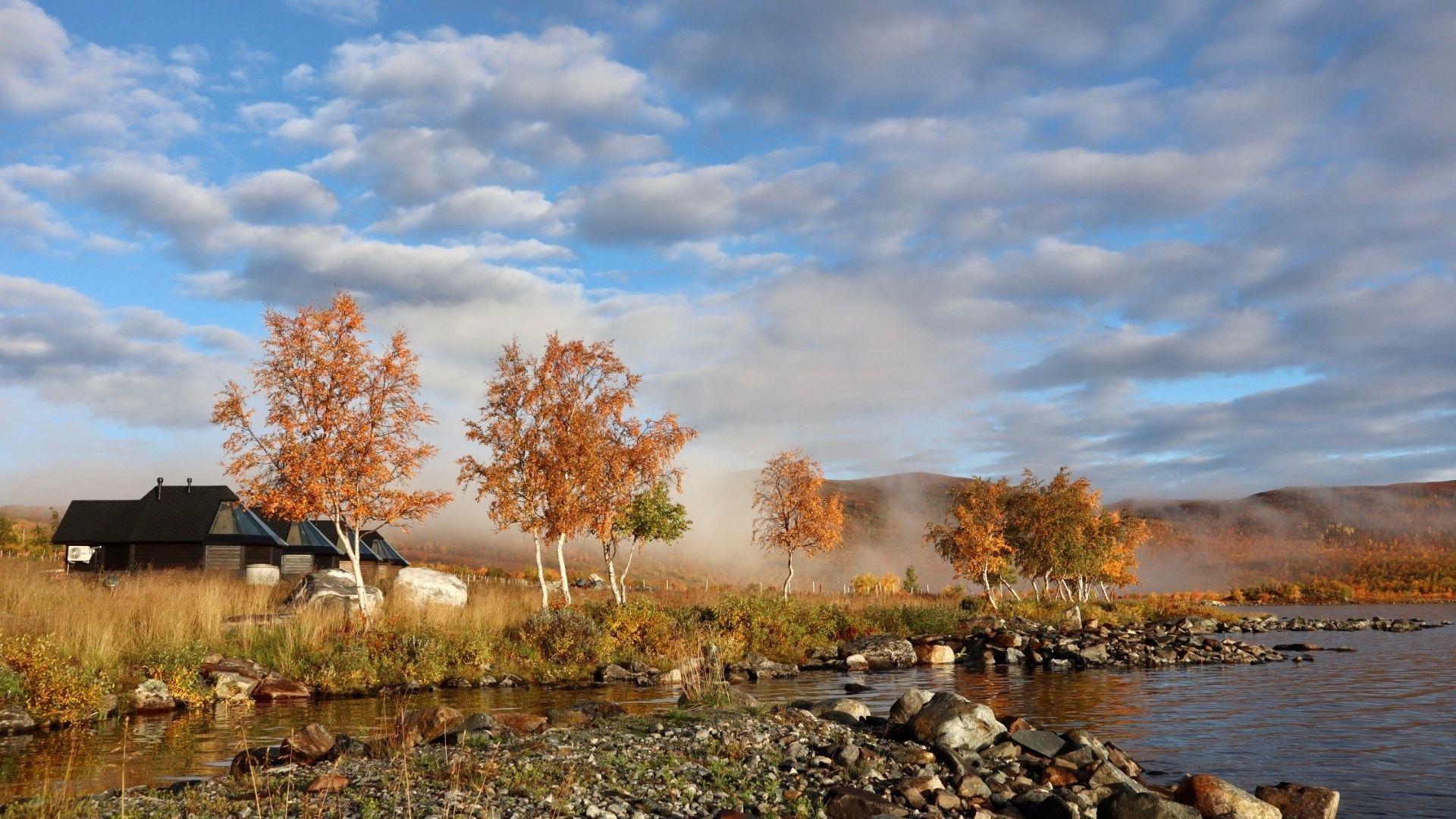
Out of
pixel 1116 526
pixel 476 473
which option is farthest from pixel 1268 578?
pixel 476 473

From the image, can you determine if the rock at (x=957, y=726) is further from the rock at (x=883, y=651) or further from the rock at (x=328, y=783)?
the rock at (x=883, y=651)

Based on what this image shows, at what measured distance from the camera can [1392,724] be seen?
18531 mm

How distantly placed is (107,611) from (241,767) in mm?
16317

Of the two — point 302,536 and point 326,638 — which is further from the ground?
point 302,536

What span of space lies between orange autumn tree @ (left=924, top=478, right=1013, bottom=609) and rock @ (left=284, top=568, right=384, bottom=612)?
31.6 metres

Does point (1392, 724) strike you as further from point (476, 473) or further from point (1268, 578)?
point (1268, 578)

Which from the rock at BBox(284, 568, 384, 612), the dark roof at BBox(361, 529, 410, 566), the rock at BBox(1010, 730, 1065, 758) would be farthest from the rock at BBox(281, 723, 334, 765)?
the dark roof at BBox(361, 529, 410, 566)

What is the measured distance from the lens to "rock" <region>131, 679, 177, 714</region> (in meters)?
20.1

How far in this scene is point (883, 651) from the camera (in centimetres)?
3447

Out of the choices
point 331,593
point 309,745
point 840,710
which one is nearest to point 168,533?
point 331,593

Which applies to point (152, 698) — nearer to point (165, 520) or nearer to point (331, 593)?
point (331, 593)

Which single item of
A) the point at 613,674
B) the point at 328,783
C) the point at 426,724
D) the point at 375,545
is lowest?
the point at 613,674

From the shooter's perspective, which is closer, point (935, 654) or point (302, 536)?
point (935, 654)

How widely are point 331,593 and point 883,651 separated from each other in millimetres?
20569
